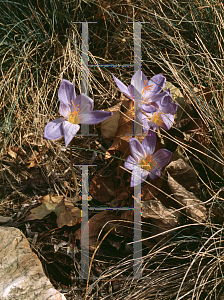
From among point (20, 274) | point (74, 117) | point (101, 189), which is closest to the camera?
point (20, 274)

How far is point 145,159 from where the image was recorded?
138cm

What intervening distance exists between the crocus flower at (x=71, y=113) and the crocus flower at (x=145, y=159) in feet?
0.67

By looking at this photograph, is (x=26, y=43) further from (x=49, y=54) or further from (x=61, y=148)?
(x=61, y=148)

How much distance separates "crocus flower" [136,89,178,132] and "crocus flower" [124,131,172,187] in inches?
2.2

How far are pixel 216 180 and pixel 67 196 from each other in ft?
2.59

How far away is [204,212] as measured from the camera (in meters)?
1.38

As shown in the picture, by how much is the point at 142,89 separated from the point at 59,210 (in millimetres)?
717

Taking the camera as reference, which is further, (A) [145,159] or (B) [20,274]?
(A) [145,159]

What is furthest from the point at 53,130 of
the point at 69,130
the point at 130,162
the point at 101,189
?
the point at 101,189

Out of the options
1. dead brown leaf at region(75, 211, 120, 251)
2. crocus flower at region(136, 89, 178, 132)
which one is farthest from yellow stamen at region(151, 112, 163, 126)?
dead brown leaf at region(75, 211, 120, 251)

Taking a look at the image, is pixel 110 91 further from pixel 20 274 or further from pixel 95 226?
pixel 20 274

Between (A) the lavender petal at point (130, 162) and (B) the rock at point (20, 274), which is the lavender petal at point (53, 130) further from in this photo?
(B) the rock at point (20, 274)

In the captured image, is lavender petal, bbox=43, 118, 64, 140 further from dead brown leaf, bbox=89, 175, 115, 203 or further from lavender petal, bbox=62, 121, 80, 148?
dead brown leaf, bbox=89, 175, 115, 203

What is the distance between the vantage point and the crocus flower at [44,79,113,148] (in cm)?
119
